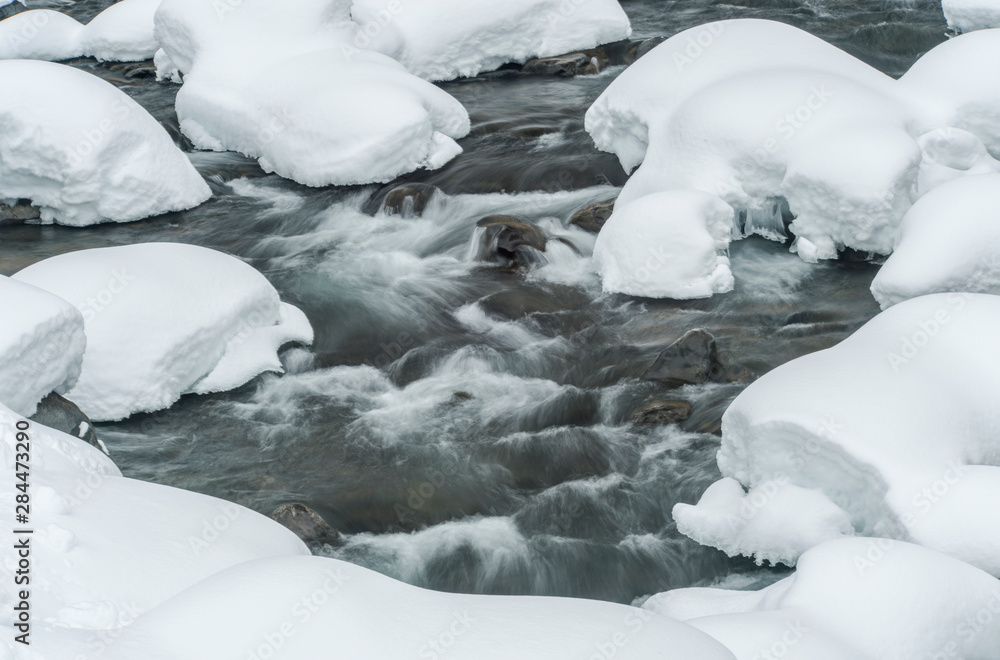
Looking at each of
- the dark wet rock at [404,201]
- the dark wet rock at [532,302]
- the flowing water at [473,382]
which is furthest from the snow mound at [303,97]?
the dark wet rock at [532,302]

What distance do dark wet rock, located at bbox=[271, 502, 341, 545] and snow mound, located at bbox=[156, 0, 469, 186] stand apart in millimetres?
4873

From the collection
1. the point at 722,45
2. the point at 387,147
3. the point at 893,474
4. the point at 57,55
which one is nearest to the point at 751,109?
the point at 722,45

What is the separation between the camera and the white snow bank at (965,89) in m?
8.30

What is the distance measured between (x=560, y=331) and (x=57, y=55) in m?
10.4

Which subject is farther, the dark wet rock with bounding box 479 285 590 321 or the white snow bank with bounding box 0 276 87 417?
the dark wet rock with bounding box 479 285 590 321

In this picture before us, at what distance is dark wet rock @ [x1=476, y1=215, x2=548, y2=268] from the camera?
823 centimetres

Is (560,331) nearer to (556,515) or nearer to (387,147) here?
(556,515)

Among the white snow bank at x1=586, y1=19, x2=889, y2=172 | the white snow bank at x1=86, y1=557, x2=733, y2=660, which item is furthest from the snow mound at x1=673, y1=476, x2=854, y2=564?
the white snow bank at x1=586, y1=19, x2=889, y2=172

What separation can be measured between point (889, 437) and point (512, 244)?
4044 mm

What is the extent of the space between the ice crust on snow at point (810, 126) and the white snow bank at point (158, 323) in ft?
11.0

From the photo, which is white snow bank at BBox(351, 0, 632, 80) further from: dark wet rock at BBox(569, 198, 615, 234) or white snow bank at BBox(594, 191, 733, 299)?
white snow bank at BBox(594, 191, 733, 299)

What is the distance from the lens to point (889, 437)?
4898 millimetres

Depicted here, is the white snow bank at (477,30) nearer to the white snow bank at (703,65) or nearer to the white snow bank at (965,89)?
the white snow bank at (703,65)

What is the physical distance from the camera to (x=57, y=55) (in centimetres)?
1426
